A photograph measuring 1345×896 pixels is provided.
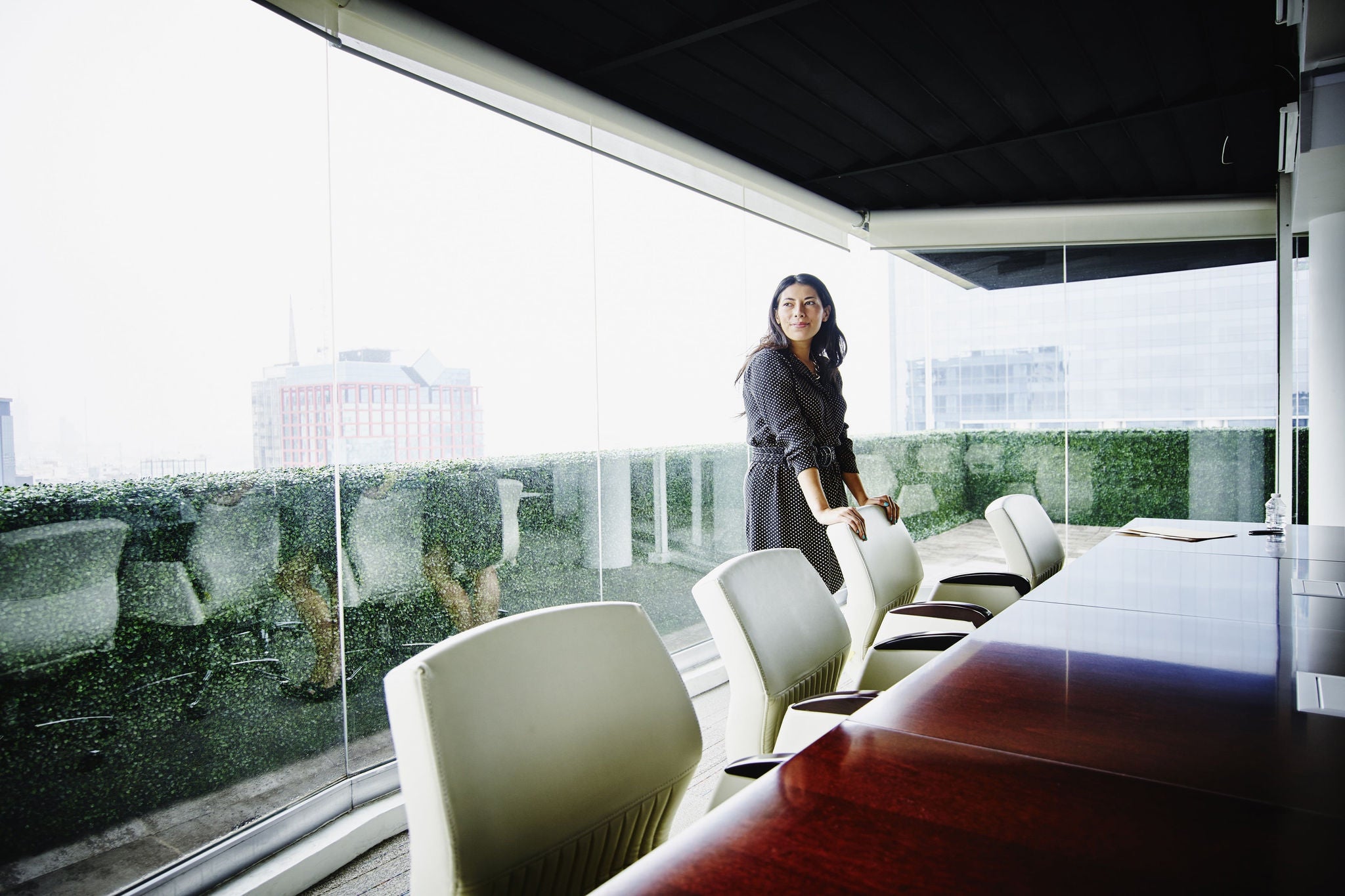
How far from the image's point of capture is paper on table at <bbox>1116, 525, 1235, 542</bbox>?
10.8 feet

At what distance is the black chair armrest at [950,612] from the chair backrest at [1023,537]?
0.77 meters

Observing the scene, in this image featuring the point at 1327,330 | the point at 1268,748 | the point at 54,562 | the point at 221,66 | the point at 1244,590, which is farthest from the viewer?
the point at 1327,330

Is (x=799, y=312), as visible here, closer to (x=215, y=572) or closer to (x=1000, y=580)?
(x=1000, y=580)

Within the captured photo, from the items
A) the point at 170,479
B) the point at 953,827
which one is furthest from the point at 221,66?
the point at 953,827

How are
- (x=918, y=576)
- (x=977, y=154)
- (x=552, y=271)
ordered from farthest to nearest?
1. (x=977, y=154)
2. (x=552, y=271)
3. (x=918, y=576)

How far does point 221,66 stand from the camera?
2500 millimetres

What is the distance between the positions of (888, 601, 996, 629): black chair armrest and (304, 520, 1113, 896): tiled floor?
676mm

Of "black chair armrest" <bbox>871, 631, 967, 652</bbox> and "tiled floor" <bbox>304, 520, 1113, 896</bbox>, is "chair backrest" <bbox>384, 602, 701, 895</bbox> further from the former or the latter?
"black chair armrest" <bbox>871, 631, 967, 652</bbox>

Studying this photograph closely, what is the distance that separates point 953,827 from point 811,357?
95.0 inches

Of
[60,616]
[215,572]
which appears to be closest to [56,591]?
[60,616]

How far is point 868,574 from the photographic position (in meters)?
2.65

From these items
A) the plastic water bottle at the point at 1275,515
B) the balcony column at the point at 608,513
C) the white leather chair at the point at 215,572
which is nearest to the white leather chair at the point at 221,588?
the white leather chair at the point at 215,572

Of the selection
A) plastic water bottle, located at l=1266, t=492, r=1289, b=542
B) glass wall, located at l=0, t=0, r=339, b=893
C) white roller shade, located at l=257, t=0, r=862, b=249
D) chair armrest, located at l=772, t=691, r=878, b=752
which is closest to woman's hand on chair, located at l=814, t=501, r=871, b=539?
chair armrest, located at l=772, t=691, r=878, b=752

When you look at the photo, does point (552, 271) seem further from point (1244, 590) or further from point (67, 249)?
point (1244, 590)
